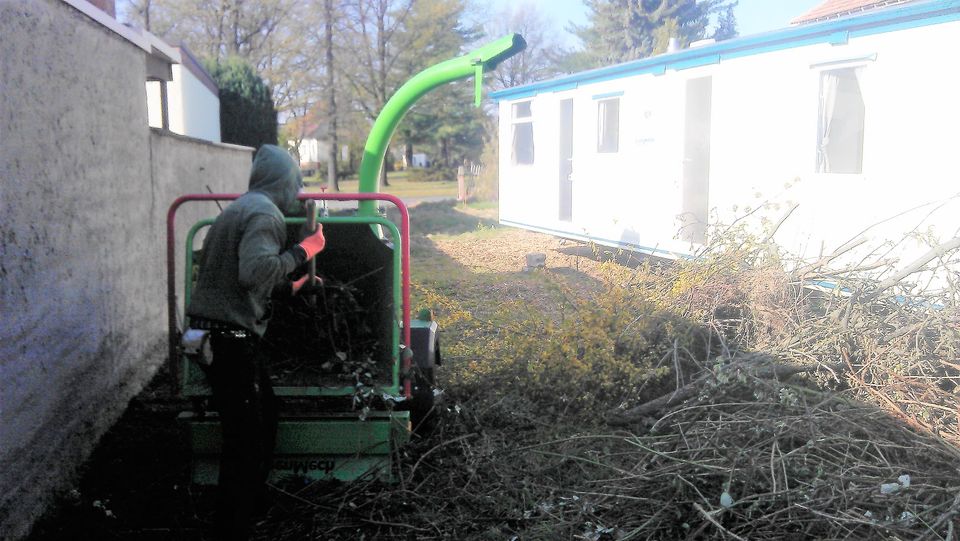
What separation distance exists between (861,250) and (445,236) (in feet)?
34.5

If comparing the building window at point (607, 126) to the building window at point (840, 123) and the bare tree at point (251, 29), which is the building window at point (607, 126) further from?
the bare tree at point (251, 29)

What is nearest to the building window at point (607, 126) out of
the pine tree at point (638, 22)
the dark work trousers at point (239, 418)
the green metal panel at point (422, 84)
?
the green metal panel at point (422, 84)

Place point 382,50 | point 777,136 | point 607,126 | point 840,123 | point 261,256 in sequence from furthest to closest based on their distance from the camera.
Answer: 1. point 382,50
2. point 607,126
3. point 777,136
4. point 840,123
5. point 261,256

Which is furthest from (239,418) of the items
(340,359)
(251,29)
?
(251,29)

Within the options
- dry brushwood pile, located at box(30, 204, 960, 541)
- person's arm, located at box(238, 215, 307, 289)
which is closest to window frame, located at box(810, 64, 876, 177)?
dry brushwood pile, located at box(30, 204, 960, 541)

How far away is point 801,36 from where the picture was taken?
333 inches

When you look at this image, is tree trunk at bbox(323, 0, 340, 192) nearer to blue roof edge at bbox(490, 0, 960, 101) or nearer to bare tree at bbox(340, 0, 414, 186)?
bare tree at bbox(340, 0, 414, 186)

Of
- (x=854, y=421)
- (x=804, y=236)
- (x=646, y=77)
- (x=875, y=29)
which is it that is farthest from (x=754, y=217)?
(x=854, y=421)

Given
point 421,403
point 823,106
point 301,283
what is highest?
point 823,106

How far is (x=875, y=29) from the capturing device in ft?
25.2

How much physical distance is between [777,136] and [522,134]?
6.88m

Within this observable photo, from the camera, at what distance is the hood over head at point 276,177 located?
144 inches

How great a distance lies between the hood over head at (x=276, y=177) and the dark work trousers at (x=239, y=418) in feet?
2.09

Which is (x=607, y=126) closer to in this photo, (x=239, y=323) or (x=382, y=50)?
(x=239, y=323)
